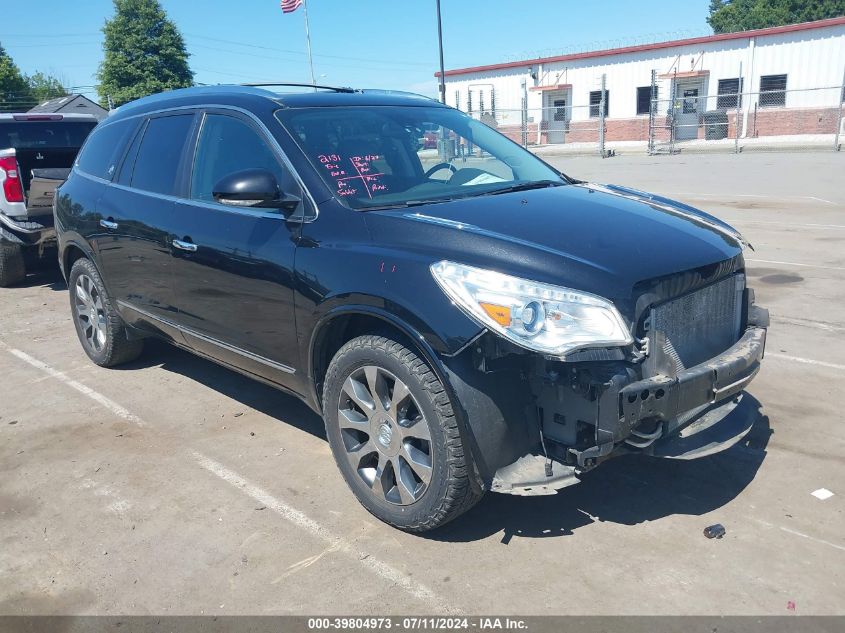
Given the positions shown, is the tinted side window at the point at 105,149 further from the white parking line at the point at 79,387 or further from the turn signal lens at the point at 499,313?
the turn signal lens at the point at 499,313

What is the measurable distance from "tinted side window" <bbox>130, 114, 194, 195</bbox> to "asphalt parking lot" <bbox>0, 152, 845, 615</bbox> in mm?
1543

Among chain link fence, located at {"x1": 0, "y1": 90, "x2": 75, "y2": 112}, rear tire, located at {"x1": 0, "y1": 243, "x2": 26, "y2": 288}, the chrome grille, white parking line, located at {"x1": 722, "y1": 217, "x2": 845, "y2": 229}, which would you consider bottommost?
white parking line, located at {"x1": 722, "y1": 217, "x2": 845, "y2": 229}

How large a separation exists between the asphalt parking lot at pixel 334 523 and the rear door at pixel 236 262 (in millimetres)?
671

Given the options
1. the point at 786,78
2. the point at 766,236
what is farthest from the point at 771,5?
the point at 766,236

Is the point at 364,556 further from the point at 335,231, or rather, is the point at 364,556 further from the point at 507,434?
the point at 335,231

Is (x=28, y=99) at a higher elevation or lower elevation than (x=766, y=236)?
higher

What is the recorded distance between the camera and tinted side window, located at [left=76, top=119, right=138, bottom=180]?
17.4ft

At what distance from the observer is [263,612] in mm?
2932

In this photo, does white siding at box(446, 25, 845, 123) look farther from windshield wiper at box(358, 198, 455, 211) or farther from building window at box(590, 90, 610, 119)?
windshield wiper at box(358, 198, 455, 211)

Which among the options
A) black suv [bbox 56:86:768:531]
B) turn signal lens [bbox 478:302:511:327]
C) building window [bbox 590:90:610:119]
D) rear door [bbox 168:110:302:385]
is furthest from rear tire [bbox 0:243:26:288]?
building window [bbox 590:90:610:119]

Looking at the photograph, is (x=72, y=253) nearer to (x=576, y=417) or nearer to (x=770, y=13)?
(x=576, y=417)

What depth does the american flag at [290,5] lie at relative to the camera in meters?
33.2

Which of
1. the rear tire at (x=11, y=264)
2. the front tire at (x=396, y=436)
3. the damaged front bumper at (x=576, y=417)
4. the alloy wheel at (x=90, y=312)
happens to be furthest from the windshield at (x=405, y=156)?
the rear tire at (x=11, y=264)

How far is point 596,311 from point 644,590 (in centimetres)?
113
